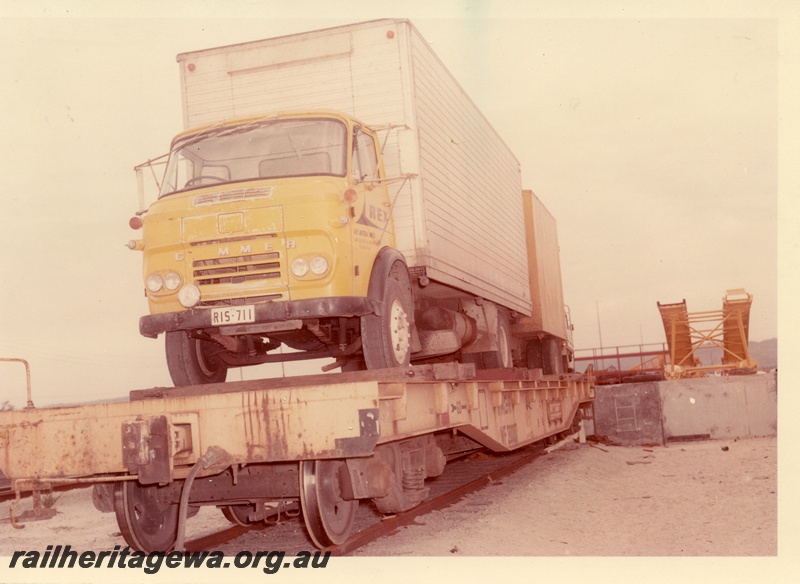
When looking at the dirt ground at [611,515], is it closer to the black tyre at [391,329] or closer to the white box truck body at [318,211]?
the black tyre at [391,329]

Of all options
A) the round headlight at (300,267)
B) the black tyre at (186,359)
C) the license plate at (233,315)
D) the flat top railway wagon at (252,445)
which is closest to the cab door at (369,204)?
the round headlight at (300,267)

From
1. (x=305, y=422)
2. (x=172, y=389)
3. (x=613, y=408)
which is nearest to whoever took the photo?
(x=305, y=422)

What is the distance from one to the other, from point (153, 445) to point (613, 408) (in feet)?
52.0

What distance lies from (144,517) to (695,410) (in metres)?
15.2

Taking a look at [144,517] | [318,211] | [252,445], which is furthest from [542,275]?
[252,445]

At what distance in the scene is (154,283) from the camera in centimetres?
655

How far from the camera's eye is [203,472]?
548 cm

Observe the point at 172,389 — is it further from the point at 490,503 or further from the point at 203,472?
the point at 490,503

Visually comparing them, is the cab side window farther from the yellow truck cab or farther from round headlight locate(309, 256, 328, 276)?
round headlight locate(309, 256, 328, 276)

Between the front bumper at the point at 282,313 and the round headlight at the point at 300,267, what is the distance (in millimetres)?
203

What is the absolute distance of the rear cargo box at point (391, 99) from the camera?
25.6ft

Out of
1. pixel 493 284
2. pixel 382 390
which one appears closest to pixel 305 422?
pixel 382 390

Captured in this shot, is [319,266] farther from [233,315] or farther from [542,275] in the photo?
[542,275]

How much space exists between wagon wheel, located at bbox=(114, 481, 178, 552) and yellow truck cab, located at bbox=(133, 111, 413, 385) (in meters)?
1.00
